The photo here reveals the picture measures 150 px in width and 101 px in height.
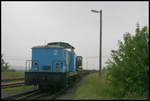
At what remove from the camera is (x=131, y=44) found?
1054 centimetres

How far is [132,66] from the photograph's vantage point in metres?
10.0

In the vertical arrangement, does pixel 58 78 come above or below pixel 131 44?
below

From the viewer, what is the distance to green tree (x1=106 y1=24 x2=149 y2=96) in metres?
9.86

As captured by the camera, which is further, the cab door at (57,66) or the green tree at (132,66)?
the cab door at (57,66)

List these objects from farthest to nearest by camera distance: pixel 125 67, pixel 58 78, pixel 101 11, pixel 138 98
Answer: pixel 101 11, pixel 58 78, pixel 125 67, pixel 138 98

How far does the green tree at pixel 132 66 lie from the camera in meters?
9.86

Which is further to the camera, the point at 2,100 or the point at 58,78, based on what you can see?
the point at 58,78

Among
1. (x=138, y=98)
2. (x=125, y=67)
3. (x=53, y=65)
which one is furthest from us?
(x=53, y=65)

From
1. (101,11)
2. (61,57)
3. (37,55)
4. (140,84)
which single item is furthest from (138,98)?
(101,11)

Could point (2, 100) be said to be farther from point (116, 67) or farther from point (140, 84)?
point (140, 84)

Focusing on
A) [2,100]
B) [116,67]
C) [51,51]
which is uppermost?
[51,51]

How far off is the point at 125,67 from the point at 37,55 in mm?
6756

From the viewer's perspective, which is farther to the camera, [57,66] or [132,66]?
[57,66]

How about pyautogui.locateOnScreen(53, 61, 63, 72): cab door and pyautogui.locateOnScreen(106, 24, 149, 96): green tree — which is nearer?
pyautogui.locateOnScreen(106, 24, 149, 96): green tree
